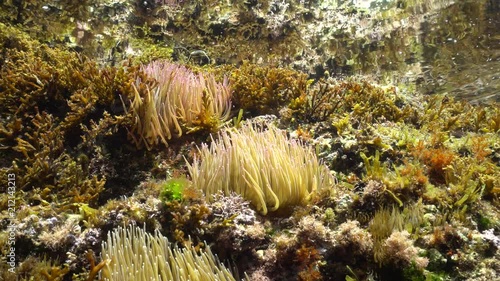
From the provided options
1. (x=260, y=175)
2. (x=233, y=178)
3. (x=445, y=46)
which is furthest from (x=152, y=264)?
(x=445, y=46)

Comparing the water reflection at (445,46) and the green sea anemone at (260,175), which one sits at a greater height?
the water reflection at (445,46)

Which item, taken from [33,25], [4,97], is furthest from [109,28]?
[4,97]

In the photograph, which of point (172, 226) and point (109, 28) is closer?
point (172, 226)

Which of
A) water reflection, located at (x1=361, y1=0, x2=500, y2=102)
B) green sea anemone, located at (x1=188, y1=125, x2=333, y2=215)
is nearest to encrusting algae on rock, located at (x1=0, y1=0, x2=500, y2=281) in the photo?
green sea anemone, located at (x1=188, y1=125, x2=333, y2=215)

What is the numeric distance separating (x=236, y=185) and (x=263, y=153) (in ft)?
1.50

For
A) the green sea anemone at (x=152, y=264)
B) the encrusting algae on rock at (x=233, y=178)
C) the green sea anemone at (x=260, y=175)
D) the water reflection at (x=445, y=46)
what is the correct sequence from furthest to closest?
the water reflection at (x=445, y=46) < the green sea anemone at (x=260, y=175) < the encrusting algae on rock at (x=233, y=178) < the green sea anemone at (x=152, y=264)

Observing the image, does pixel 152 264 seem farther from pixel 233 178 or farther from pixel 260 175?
pixel 260 175

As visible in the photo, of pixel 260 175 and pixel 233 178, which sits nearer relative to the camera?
pixel 260 175

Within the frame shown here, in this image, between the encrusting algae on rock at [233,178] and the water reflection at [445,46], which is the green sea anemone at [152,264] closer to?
the encrusting algae on rock at [233,178]

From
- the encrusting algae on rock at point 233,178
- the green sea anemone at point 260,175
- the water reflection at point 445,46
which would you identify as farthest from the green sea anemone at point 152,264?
the water reflection at point 445,46

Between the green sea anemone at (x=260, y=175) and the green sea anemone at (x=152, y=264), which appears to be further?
the green sea anemone at (x=260, y=175)

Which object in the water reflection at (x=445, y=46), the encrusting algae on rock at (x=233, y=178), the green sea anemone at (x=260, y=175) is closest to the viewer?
the encrusting algae on rock at (x=233, y=178)

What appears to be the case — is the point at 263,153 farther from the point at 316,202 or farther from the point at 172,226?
the point at 172,226

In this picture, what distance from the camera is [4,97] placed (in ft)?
15.3
